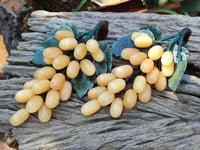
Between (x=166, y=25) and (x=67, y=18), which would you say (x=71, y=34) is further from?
(x=166, y=25)

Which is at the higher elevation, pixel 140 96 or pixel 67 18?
pixel 67 18

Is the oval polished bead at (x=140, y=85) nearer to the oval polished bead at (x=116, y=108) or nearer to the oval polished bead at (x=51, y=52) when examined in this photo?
the oval polished bead at (x=116, y=108)

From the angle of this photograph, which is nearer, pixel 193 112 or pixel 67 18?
pixel 193 112

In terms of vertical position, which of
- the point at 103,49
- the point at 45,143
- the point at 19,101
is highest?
the point at 103,49

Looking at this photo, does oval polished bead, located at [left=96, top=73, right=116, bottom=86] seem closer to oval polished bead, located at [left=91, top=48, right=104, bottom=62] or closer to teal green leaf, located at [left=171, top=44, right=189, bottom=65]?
oval polished bead, located at [left=91, top=48, right=104, bottom=62]

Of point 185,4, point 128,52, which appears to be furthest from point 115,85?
point 185,4

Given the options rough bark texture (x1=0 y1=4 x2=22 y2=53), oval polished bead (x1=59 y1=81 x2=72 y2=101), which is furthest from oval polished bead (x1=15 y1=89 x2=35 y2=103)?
rough bark texture (x1=0 y1=4 x2=22 y2=53)

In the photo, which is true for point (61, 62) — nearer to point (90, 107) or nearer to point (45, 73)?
point (45, 73)

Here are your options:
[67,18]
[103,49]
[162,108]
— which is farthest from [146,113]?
[67,18]
